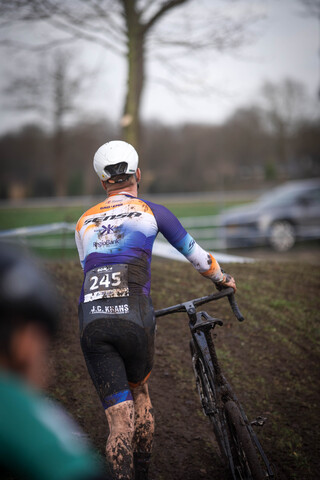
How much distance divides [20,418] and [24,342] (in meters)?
0.19

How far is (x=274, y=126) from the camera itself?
43531mm

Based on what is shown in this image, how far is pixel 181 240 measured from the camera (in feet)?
10.0

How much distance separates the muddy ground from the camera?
13.1 feet

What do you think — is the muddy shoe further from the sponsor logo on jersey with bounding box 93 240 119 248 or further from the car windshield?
the car windshield

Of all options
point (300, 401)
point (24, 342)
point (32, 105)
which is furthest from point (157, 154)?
point (24, 342)

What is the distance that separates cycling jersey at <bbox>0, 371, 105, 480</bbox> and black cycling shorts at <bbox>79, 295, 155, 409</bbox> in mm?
1666

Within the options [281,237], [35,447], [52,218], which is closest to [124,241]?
[35,447]

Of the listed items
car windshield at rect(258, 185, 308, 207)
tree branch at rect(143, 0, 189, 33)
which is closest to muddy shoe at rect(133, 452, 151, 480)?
tree branch at rect(143, 0, 189, 33)

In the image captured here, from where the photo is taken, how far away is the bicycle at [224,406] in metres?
2.93

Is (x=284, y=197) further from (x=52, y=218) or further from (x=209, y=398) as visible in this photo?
(x=52, y=218)

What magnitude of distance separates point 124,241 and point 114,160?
548 millimetres

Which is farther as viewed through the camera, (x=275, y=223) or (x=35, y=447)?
(x=275, y=223)

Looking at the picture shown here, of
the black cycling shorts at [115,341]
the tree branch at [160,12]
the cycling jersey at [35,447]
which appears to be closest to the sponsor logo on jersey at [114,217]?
the black cycling shorts at [115,341]

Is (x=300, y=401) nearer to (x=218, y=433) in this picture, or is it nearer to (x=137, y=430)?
(x=218, y=433)
